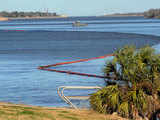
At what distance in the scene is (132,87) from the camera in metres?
13.5

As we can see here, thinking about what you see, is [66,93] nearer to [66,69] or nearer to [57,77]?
[57,77]

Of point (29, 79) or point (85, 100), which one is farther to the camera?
point (29, 79)

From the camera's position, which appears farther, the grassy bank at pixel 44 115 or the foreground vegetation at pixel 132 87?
the foreground vegetation at pixel 132 87

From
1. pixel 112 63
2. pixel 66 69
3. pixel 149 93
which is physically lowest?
pixel 66 69

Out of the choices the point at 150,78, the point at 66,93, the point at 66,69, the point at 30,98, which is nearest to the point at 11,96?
the point at 30,98

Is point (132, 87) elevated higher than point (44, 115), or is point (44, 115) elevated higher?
point (132, 87)

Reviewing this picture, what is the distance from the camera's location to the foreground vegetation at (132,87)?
1316 centimetres

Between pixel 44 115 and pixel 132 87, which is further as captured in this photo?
pixel 132 87

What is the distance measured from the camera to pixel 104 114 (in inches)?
528

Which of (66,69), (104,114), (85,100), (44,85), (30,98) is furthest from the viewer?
(66,69)

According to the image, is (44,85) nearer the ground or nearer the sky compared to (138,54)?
nearer the ground

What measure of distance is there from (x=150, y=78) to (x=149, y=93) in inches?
20.5

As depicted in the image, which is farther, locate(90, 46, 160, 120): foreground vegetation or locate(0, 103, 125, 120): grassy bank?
locate(90, 46, 160, 120): foreground vegetation

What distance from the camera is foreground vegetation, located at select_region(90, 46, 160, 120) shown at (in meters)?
13.2
